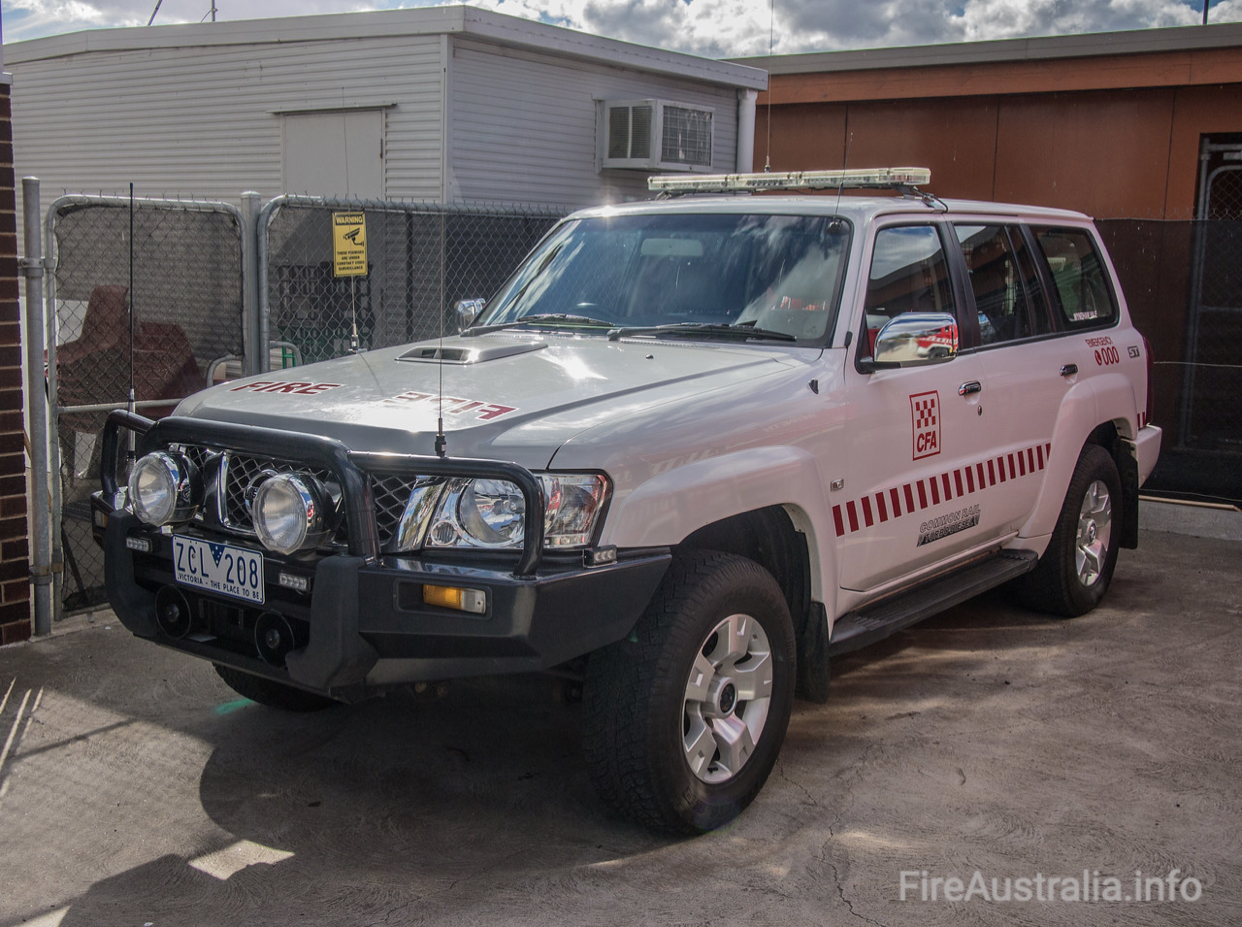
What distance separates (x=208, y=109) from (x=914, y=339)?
11.9 meters

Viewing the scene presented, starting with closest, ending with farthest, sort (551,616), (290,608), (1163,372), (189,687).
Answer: (551,616) → (290,608) → (189,687) → (1163,372)

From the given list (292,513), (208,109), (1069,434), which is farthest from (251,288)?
(208,109)

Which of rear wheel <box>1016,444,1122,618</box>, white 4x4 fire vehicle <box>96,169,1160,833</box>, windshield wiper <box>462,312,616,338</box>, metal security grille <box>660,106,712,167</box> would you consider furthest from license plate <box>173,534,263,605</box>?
metal security grille <box>660,106,712,167</box>

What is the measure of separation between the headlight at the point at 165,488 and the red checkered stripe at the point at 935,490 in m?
2.10

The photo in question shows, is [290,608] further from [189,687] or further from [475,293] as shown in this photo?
[475,293]

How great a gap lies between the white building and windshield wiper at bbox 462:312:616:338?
7921 millimetres

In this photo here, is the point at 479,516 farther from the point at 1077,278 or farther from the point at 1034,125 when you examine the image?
the point at 1034,125

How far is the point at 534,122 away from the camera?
13539mm

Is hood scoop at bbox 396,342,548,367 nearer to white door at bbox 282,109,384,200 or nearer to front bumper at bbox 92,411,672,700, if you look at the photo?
front bumper at bbox 92,411,672,700

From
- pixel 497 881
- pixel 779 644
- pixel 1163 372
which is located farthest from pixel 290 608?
pixel 1163 372

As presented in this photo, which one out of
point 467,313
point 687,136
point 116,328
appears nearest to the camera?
point 467,313

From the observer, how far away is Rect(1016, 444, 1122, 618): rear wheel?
5.97 meters

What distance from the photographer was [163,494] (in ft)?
12.5

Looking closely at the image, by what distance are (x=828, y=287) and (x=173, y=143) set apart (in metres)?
12.0
